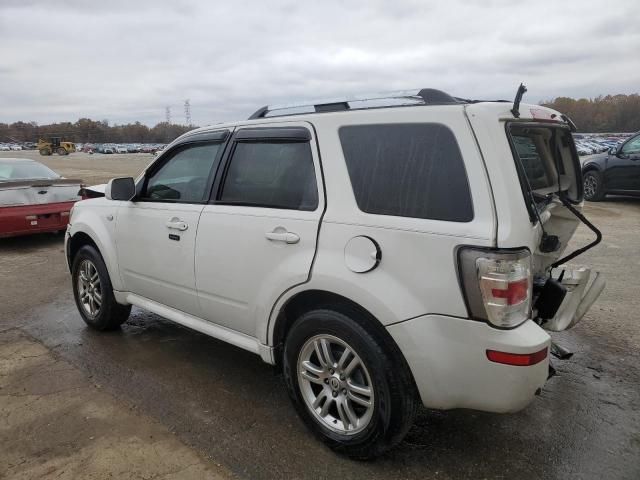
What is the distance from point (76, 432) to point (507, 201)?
8.74 ft

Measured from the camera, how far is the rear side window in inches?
92.7

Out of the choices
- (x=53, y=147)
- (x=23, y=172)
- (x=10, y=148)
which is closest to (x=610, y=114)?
(x=53, y=147)

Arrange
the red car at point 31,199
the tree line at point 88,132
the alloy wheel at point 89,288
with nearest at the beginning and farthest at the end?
the alloy wheel at point 89,288 < the red car at point 31,199 < the tree line at point 88,132

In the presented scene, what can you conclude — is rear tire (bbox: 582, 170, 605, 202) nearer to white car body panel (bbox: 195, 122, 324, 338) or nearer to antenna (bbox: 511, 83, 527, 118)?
antenna (bbox: 511, 83, 527, 118)

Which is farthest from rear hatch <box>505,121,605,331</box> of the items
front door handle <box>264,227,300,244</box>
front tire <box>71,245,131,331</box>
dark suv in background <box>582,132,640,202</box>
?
dark suv in background <box>582,132,640,202</box>

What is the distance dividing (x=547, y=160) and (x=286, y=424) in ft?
7.62

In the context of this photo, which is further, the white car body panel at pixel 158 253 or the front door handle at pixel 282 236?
the white car body panel at pixel 158 253

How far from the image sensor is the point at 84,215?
4492 millimetres

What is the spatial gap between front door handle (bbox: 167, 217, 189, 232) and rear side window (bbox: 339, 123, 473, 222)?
131 centimetres

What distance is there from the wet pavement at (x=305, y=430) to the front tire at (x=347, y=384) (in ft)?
0.52

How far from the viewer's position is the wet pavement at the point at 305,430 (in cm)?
267

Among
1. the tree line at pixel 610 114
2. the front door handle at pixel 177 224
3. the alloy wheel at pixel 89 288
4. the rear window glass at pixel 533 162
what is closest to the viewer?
the rear window glass at pixel 533 162

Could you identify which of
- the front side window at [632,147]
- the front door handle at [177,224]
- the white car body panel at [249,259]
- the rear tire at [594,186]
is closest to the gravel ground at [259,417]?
the white car body panel at [249,259]

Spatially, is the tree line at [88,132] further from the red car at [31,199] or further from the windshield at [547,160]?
the windshield at [547,160]
